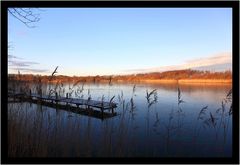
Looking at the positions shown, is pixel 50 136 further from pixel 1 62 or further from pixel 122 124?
pixel 1 62

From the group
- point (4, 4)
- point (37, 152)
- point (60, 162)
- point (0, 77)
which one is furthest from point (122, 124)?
point (4, 4)

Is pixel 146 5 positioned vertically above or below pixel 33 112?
above

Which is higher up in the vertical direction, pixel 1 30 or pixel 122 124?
pixel 1 30

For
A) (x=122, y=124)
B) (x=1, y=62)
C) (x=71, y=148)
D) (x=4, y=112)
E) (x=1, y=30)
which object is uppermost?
(x=1, y=30)

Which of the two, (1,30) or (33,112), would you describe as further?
(33,112)

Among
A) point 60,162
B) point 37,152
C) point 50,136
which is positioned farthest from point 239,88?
point 50,136

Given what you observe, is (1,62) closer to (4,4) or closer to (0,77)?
(0,77)

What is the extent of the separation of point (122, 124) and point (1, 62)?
1818 millimetres

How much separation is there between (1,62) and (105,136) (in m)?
1.67

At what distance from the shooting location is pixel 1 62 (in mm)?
1998

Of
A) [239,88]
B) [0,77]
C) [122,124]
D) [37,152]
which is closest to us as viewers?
[239,88]

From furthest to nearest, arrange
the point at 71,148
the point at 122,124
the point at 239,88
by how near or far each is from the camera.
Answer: the point at 122,124, the point at 71,148, the point at 239,88

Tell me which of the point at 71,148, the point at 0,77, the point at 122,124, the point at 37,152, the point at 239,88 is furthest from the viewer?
the point at 122,124

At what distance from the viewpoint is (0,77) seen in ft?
6.49
